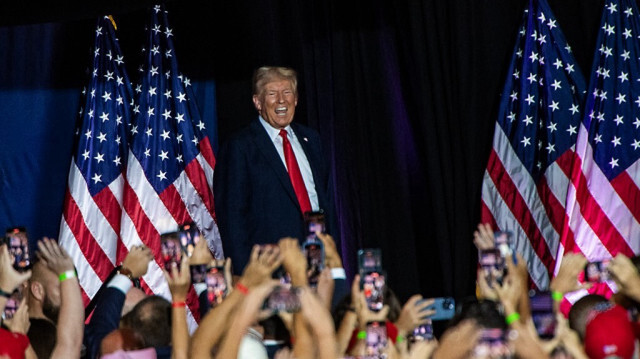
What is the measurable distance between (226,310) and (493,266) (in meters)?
1.07

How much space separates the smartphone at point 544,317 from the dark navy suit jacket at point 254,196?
2359 millimetres

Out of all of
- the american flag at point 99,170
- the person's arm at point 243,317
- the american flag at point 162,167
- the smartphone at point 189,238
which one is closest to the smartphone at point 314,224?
the smartphone at point 189,238

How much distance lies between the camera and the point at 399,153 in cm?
760

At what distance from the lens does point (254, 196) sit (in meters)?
5.96

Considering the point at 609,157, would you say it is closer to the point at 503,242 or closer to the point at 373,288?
the point at 503,242

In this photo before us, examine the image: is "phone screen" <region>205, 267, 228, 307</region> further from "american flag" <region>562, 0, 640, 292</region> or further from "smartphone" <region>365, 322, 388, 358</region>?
"american flag" <region>562, 0, 640, 292</region>

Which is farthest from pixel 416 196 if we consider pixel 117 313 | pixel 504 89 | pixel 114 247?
pixel 117 313

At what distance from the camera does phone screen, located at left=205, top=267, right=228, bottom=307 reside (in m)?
4.24

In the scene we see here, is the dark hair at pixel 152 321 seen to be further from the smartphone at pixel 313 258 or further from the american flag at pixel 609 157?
the american flag at pixel 609 157

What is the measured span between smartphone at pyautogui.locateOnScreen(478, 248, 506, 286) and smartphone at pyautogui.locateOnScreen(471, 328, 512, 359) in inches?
40.7

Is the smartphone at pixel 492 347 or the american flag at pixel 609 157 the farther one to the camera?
the american flag at pixel 609 157

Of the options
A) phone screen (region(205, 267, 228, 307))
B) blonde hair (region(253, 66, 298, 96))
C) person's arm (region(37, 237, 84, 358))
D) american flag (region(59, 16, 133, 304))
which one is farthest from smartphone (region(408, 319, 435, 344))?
american flag (region(59, 16, 133, 304))

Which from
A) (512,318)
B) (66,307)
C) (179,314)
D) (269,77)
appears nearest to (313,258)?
(179,314)

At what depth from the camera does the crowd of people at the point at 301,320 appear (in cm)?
342
